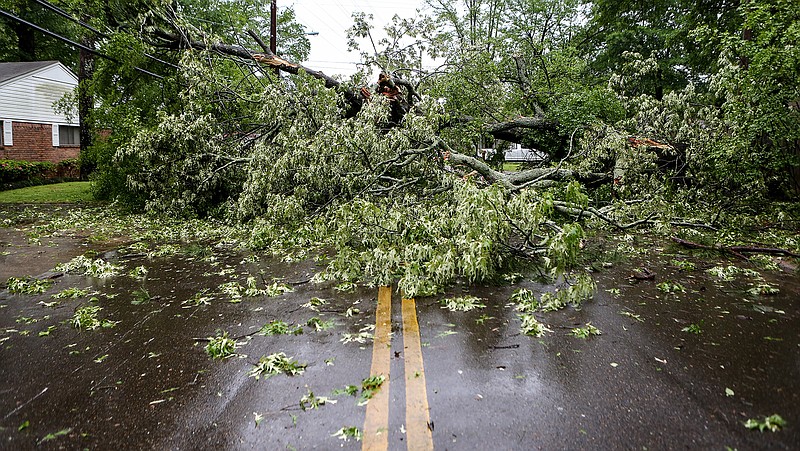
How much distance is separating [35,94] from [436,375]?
28614 mm

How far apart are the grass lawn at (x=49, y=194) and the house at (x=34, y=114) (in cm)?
444

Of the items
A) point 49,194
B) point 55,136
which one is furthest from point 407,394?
point 55,136

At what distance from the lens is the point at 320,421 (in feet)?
9.12

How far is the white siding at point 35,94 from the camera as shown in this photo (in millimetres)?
23328

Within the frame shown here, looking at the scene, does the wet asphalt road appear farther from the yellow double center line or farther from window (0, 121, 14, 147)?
window (0, 121, 14, 147)

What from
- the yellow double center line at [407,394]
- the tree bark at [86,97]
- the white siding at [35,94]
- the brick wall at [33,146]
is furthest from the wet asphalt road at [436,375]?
the brick wall at [33,146]

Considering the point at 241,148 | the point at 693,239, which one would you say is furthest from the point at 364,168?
the point at 693,239

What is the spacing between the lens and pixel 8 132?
23.4 meters

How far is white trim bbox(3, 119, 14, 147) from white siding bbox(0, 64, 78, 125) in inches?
10.5

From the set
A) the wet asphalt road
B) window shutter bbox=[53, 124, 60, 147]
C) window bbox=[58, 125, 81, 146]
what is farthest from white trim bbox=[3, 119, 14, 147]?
the wet asphalt road

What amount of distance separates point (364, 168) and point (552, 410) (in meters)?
6.70

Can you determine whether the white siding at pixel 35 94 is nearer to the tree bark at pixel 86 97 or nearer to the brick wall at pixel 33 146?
the brick wall at pixel 33 146

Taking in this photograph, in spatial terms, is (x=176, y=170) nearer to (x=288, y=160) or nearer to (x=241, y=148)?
(x=241, y=148)

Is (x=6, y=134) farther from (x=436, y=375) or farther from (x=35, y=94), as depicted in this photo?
(x=436, y=375)
